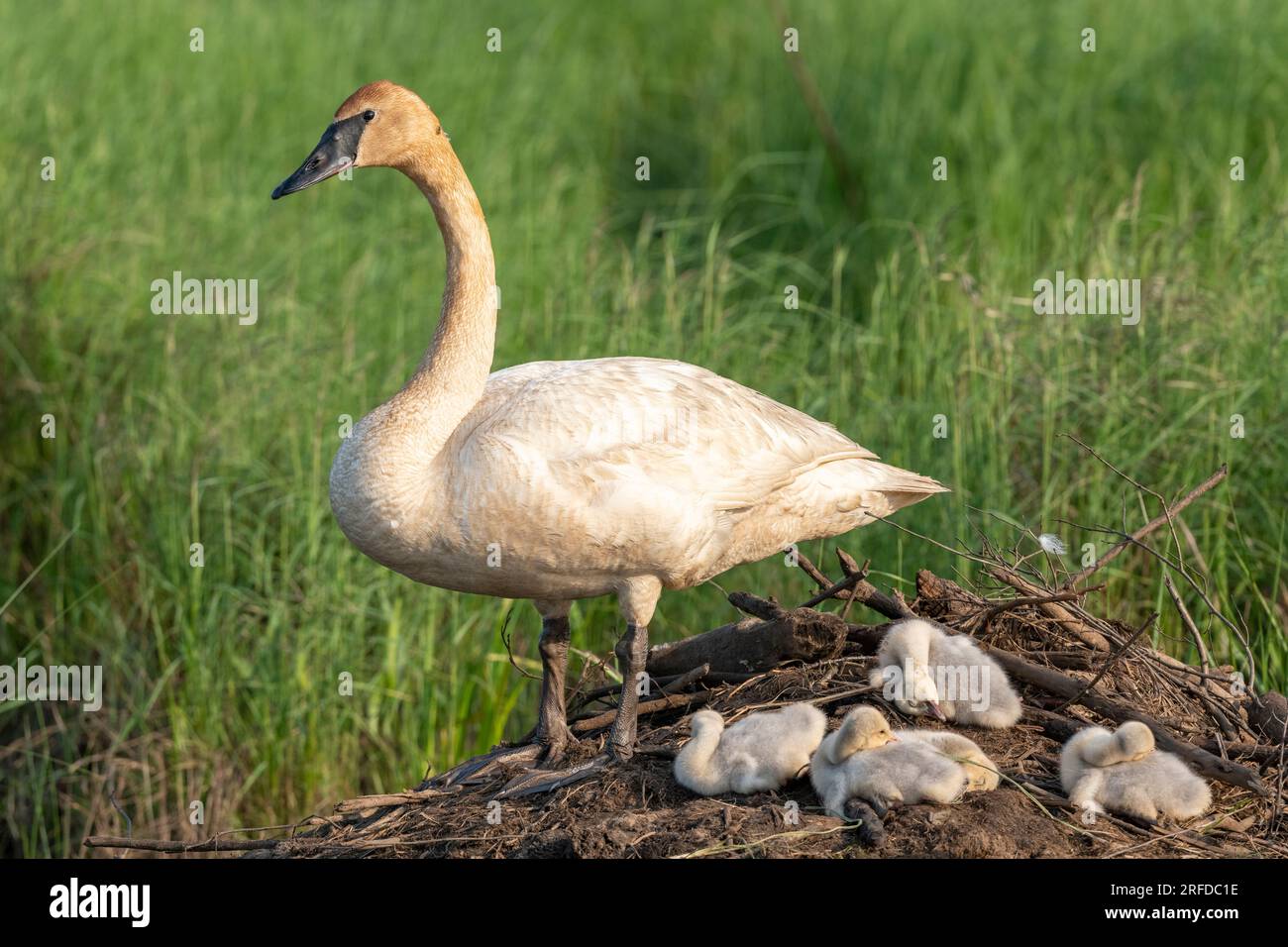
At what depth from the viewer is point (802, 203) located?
41.8 ft

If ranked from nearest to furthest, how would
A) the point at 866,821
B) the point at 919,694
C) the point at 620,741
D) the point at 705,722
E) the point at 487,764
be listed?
the point at 866,821
the point at 705,722
the point at 919,694
the point at 620,741
the point at 487,764

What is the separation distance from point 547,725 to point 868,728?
1526mm

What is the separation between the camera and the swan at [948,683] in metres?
5.64

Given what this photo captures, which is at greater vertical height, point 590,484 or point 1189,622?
point 590,484

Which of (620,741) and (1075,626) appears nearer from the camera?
(620,741)

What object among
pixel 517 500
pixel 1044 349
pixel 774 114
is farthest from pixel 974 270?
pixel 517 500

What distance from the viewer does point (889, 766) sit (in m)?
5.13

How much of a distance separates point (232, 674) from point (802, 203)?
623cm

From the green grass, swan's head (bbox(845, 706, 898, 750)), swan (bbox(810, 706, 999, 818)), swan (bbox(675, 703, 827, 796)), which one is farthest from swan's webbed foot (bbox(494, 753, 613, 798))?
the green grass

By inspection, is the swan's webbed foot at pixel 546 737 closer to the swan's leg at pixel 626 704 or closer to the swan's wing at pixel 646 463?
the swan's leg at pixel 626 704

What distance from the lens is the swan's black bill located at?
6.03 m

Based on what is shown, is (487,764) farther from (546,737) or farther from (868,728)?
(868,728)

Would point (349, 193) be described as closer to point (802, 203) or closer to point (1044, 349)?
point (802, 203)

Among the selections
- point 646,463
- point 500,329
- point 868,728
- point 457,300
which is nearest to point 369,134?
point 457,300
